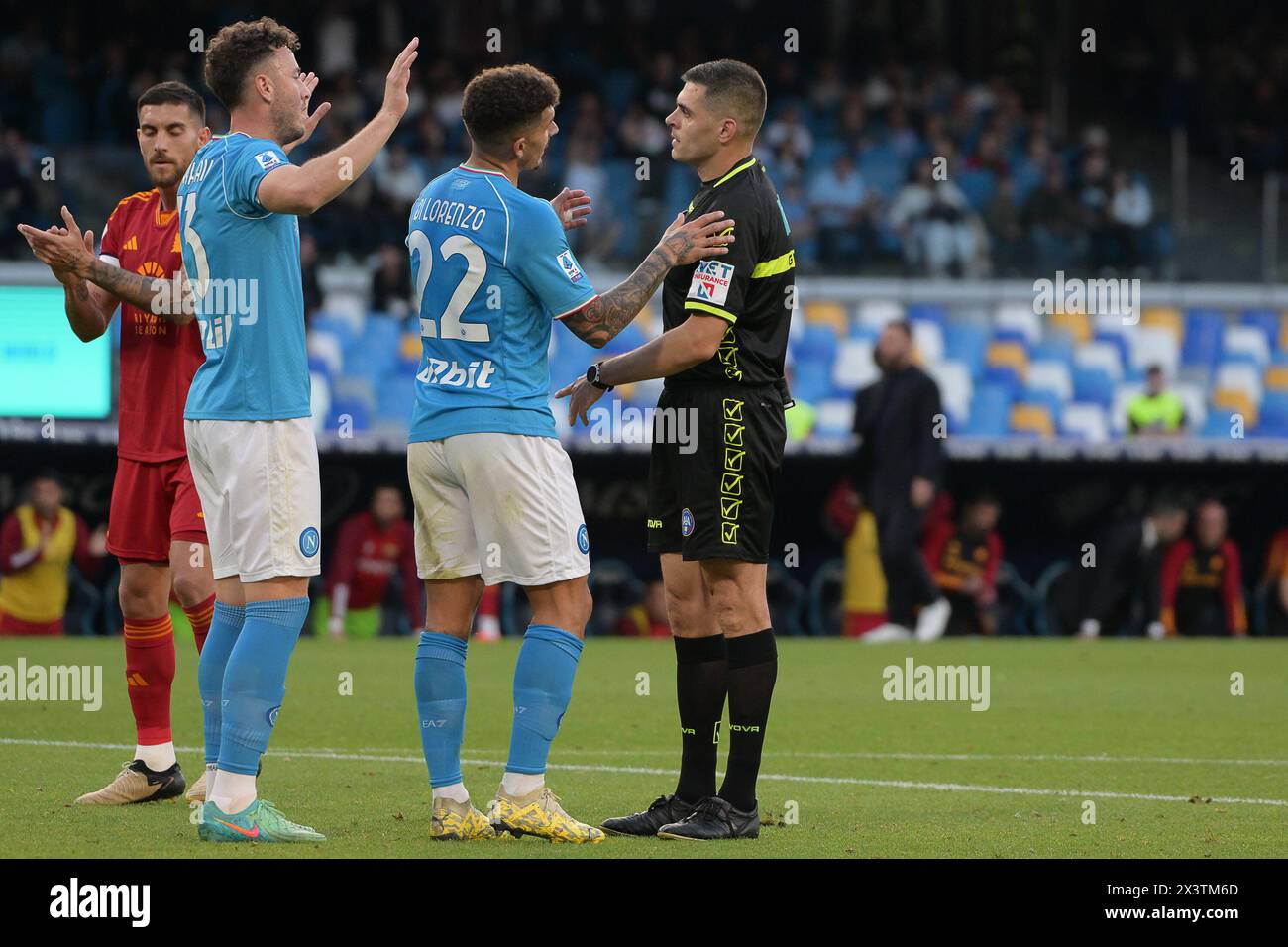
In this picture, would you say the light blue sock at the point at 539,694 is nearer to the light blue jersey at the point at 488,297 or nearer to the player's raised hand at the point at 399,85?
the light blue jersey at the point at 488,297

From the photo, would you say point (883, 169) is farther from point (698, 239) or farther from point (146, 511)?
point (698, 239)

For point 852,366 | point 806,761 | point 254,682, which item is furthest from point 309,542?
point 852,366

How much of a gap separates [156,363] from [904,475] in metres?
9.09

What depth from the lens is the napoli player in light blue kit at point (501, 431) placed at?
564 centimetres

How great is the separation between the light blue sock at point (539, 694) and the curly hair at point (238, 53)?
1.86 meters

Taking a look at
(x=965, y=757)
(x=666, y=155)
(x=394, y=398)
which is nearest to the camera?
(x=965, y=757)

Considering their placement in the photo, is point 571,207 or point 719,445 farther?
point 571,207

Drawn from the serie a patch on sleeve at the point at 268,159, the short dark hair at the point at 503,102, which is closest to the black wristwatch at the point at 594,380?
the short dark hair at the point at 503,102

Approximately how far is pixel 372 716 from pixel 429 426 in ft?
13.0

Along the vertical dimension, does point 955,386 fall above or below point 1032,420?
above

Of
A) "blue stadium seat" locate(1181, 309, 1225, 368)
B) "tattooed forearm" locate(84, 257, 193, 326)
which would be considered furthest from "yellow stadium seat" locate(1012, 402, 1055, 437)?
"tattooed forearm" locate(84, 257, 193, 326)

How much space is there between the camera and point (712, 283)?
5891 millimetres

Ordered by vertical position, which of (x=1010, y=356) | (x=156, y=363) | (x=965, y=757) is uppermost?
(x=1010, y=356)

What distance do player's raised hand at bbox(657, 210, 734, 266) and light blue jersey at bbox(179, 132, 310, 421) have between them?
1.13 meters
